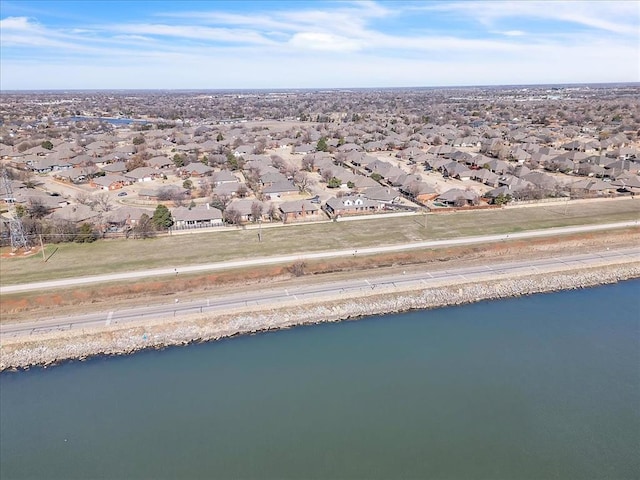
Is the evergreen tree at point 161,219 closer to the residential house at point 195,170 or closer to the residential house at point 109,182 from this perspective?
the residential house at point 109,182

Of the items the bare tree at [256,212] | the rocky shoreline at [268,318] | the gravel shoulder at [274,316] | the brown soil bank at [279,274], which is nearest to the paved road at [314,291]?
the gravel shoulder at [274,316]

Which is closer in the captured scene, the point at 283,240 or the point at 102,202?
the point at 283,240

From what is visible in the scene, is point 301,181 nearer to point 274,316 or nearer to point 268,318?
point 274,316

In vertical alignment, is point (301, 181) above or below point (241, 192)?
above

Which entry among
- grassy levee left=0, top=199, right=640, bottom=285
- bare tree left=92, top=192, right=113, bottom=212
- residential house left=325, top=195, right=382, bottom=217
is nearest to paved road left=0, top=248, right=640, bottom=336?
grassy levee left=0, top=199, right=640, bottom=285

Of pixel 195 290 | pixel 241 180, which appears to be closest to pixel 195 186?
pixel 241 180

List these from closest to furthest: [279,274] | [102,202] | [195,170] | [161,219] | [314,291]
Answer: [314,291] → [279,274] → [161,219] → [102,202] → [195,170]

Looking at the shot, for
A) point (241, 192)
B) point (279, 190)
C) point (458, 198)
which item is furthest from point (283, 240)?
point (458, 198)
